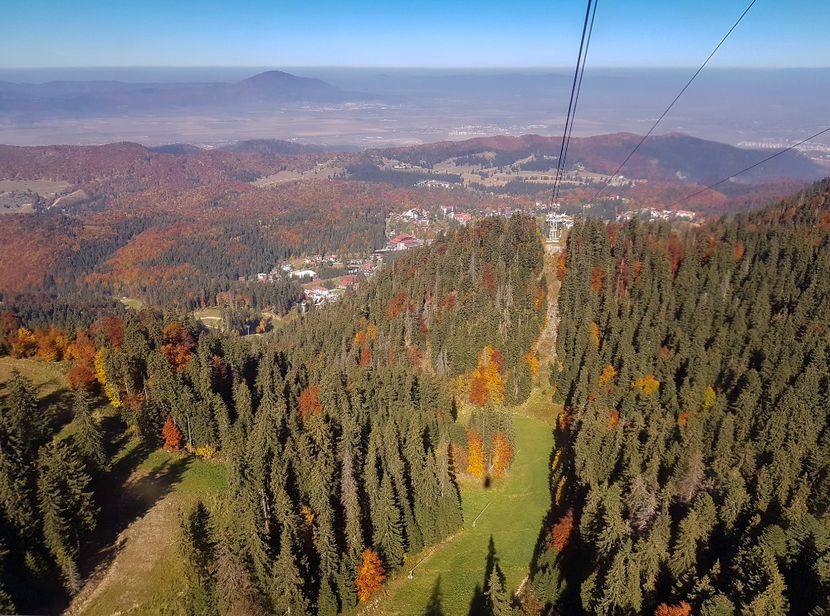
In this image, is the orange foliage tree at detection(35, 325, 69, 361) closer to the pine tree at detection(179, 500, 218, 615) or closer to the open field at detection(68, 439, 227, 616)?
the open field at detection(68, 439, 227, 616)

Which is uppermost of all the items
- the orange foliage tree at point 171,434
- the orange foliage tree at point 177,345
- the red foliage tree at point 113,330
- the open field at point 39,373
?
the red foliage tree at point 113,330

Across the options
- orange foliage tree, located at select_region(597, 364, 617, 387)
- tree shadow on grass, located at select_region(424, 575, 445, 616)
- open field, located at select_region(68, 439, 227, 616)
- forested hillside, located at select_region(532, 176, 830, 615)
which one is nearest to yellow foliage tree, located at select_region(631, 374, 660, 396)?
forested hillside, located at select_region(532, 176, 830, 615)

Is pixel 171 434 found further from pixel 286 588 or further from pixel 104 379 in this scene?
pixel 286 588

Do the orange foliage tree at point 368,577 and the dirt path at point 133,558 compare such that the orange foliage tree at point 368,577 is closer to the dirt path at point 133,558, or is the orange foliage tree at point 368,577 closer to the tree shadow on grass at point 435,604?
the tree shadow on grass at point 435,604

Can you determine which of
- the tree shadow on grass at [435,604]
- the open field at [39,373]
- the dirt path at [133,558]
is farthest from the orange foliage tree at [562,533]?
the open field at [39,373]

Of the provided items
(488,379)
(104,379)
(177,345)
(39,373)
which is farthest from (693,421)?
(39,373)

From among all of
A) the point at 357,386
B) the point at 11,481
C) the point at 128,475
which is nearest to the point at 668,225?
the point at 357,386
